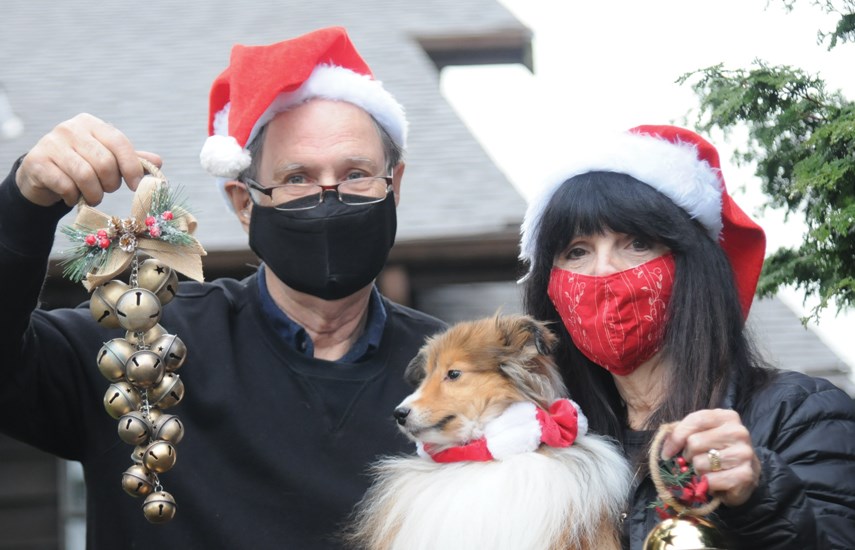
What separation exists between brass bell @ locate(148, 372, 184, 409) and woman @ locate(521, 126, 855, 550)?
1.21 m

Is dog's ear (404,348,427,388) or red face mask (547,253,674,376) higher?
red face mask (547,253,674,376)

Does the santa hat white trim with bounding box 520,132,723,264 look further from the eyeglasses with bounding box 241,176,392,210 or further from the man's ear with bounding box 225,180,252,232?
the man's ear with bounding box 225,180,252,232

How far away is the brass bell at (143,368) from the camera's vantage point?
104 inches

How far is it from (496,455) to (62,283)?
539 centimetres

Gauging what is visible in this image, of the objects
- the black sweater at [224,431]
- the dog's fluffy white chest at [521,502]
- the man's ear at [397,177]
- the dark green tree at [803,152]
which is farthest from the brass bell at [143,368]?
the dark green tree at [803,152]

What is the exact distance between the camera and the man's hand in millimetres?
2764

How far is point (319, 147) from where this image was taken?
3697mm

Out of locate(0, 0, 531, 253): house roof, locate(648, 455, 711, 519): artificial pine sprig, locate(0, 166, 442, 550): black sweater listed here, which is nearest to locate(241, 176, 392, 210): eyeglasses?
locate(0, 166, 442, 550): black sweater

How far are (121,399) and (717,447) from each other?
60.0 inches

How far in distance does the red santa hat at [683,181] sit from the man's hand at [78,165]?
131 cm

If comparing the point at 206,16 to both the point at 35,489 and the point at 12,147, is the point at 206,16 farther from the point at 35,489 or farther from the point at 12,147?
the point at 35,489

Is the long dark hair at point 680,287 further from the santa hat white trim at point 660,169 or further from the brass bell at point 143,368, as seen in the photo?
the brass bell at point 143,368

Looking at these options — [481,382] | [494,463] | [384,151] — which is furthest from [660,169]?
[384,151]

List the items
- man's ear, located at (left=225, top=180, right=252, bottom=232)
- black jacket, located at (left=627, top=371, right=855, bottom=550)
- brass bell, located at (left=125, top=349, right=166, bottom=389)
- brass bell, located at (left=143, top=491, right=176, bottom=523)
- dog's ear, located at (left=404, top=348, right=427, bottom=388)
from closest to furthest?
black jacket, located at (left=627, top=371, right=855, bottom=550), brass bell, located at (left=125, top=349, right=166, bottom=389), brass bell, located at (left=143, top=491, right=176, bottom=523), dog's ear, located at (left=404, top=348, right=427, bottom=388), man's ear, located at (left=225, top=180, right=252, bottom=232)
